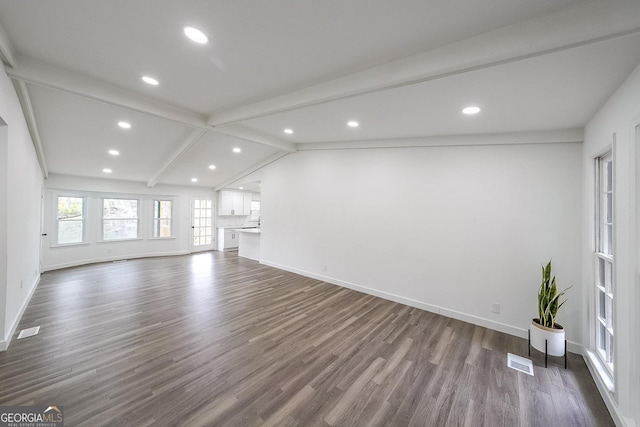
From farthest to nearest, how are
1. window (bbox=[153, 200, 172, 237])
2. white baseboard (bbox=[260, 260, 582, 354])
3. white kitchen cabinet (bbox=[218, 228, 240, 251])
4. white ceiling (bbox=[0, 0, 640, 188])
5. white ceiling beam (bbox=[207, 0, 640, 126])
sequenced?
white kitchen cabinet (bbox=[218, 228, 240, 251]) → window (bbox=[153, 200, 172, 237]) → white baseboard (bbox=[260, 260, 582, 354]) → white ceiling (bbox=[0, 0, 640, 188]) → white ceiling beam (bbox=[207, 0, 640, 126])

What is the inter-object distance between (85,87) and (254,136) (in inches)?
90.6

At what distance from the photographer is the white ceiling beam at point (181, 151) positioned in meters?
4.29

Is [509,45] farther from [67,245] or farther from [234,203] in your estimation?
[234,203]

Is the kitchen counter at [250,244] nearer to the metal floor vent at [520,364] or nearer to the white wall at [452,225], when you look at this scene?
the white wall at [452,225]

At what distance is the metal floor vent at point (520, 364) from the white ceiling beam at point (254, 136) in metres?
4.79

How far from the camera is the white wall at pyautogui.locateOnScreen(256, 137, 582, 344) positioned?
2.87m

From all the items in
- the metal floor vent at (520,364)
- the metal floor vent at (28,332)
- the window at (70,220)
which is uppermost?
the window at (70,220)

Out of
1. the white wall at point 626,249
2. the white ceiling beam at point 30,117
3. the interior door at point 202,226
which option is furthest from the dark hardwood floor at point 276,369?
the interior door at point 202,226

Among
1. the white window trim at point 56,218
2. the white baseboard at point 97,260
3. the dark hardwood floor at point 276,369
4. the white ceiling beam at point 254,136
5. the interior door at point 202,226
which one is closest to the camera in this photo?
the dark hardwood floor at point 276,369

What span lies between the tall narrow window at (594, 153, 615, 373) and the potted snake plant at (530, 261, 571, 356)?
0.91ft

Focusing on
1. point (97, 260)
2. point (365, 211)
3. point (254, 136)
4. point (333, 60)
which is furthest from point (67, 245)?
point (333, 60)

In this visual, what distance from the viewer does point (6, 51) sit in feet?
6.46

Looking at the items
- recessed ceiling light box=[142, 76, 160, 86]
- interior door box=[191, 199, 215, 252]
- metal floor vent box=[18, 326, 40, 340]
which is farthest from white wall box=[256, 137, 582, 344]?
interior door box=[191, 199, 215, 252]

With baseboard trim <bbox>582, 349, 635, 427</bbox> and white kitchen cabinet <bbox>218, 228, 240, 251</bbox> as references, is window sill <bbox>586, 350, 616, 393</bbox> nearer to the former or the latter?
baseboard trim <bbox>582, 349, 635, 427</bbox>
